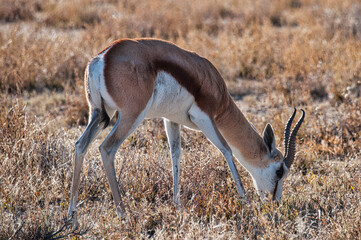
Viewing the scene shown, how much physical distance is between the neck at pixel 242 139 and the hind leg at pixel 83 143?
140 cm

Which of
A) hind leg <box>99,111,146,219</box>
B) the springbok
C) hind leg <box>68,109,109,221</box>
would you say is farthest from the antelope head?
hind leg <box>68,109,109,221</box>

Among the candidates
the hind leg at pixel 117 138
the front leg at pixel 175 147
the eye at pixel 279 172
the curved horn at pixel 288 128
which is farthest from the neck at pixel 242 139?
the hind leg at pixel 117 138

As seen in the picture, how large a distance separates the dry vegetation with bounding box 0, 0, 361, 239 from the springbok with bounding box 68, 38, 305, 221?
10.0 inches

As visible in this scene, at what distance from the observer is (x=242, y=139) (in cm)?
532

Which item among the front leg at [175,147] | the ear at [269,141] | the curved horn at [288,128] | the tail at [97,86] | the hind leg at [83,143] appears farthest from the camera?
the ear at [269,141]

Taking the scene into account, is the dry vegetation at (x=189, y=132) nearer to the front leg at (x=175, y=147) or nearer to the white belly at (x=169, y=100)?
the front leg at (x=175, y=147)

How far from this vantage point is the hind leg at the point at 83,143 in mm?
4301

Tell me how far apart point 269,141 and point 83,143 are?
211 centimetres

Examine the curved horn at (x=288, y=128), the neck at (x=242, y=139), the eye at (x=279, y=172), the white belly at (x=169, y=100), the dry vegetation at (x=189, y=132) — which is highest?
the white belly at (x=169, y=100)

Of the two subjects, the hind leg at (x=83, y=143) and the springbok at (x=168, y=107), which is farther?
the hind leg at (x=83, y=143)

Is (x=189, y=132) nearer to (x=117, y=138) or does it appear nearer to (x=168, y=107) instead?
(x=168, y=107)

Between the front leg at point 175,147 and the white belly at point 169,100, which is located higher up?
the white belly at point 169,100

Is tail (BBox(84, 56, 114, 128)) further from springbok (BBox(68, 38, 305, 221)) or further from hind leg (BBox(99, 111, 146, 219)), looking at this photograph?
hind leg (BBox(99, 111, 146, 219))

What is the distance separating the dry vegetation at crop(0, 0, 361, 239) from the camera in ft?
14.2
